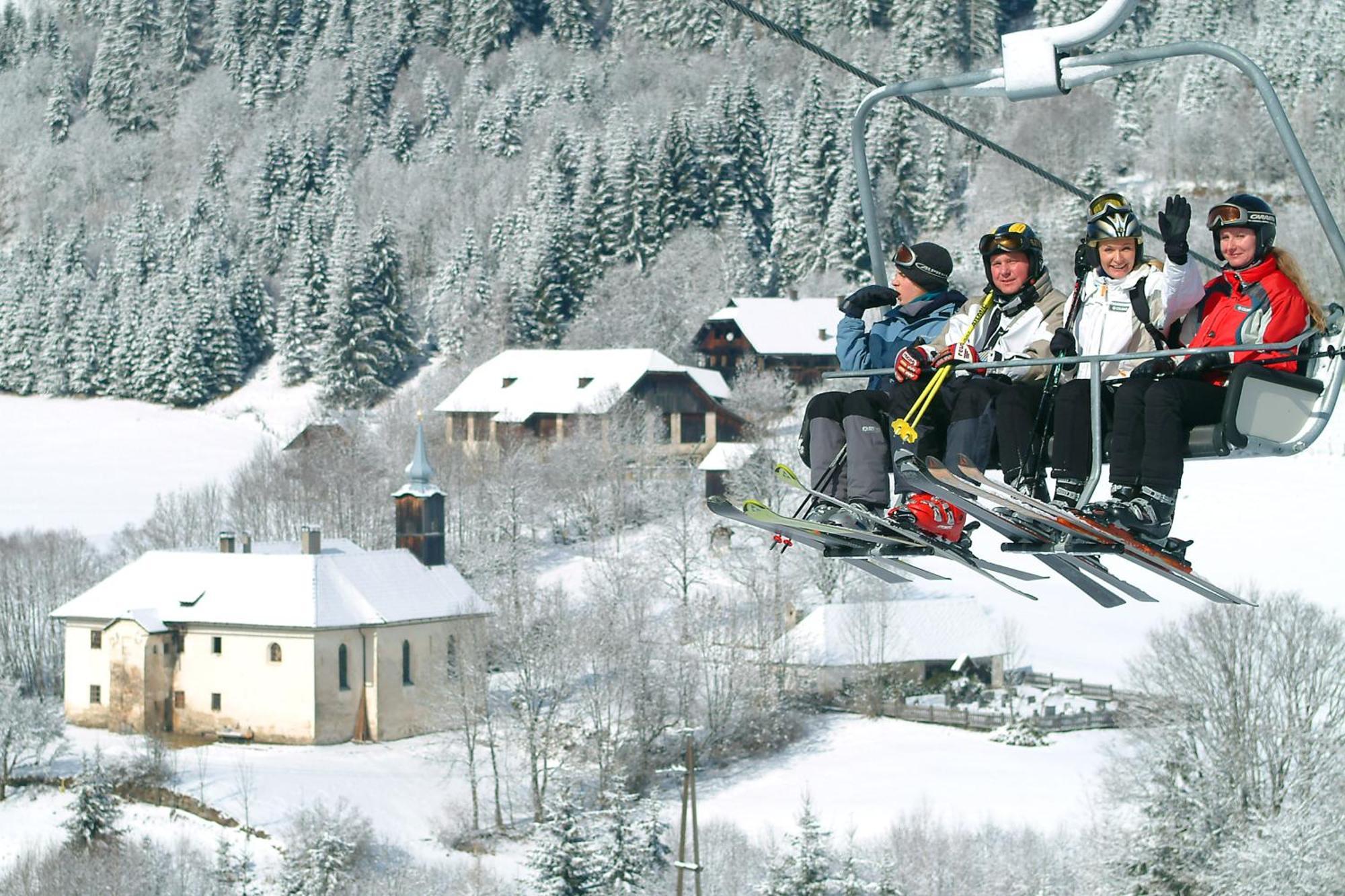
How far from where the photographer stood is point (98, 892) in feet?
160

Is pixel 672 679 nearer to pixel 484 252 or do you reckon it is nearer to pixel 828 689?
pixel 828 689

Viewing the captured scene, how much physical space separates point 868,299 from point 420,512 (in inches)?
2566

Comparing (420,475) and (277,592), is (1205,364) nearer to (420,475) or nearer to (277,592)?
(277,592)

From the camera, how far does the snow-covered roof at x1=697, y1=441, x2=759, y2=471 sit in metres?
78.8

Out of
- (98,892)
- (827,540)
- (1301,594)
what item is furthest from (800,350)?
(827,540)

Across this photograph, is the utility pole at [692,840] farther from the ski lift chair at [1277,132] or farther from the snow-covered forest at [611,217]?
the snow-covered forest at [611,217]

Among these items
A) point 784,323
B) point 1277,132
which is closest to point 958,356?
point 1277,132

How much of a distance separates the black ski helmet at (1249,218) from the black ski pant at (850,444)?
1984 millimetres

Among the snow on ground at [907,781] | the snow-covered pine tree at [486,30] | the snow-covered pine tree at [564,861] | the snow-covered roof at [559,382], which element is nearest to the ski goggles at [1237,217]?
the snow-covered pine tree at [564,861]

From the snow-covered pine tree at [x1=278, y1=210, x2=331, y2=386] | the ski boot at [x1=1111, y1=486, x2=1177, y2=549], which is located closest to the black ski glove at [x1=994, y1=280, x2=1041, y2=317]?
the ski boot at [x1=1111, y1=486, x2=1177, y2=549]

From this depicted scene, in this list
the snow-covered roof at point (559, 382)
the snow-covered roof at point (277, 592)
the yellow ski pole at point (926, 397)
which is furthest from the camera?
the snow-covered roof at point (559, 382)

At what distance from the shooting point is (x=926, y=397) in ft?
30.1

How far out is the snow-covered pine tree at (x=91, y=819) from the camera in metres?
51.2

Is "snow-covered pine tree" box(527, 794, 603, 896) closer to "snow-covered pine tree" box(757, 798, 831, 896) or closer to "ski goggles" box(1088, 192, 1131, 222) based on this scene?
"snow-covered pine tree" box(757, 798, 831, 896)
